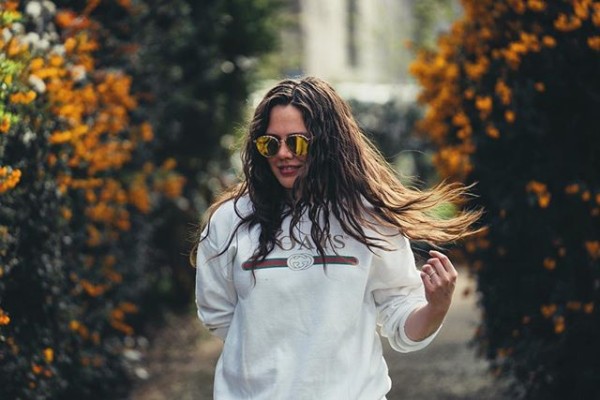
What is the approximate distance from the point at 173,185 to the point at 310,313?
426cm

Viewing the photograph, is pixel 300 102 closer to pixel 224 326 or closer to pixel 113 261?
pixel 224 326

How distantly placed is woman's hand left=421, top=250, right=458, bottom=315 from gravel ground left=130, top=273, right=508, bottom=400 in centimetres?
275

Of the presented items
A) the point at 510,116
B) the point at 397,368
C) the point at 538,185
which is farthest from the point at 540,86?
the point at 397,368

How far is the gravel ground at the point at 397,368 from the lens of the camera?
635 cm

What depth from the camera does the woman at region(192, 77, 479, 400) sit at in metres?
2.93

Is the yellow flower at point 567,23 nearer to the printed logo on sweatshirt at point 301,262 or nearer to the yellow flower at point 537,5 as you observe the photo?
the yellow flower at point 537,5

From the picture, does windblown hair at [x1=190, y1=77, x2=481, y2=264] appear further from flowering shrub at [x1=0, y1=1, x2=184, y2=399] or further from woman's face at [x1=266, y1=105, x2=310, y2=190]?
flowering shrub at [x1=0, y1=1, x2=184, y2=399]

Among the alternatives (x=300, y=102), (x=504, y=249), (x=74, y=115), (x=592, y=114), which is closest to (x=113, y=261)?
(x=74, y=115)

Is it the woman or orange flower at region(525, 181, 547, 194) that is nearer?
the woman

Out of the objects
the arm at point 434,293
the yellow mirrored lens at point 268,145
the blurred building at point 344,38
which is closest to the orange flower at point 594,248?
the arm at point 434,293

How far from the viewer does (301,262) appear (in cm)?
298

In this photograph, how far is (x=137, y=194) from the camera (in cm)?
640

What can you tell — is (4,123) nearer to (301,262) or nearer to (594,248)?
(301,262)

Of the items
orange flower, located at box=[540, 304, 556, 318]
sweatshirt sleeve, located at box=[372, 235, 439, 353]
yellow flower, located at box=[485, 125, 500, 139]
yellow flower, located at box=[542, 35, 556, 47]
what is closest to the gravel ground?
orange flower, located at box=[540, 304, 556, 318]
